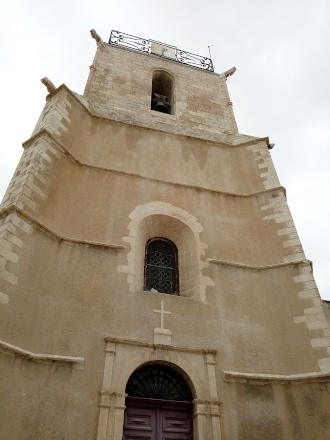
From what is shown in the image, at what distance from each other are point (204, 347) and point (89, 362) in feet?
6.04

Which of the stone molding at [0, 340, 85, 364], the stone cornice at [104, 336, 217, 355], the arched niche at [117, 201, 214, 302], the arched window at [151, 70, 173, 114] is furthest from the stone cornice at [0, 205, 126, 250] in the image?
the arched window at [151, 70, 173, 114]

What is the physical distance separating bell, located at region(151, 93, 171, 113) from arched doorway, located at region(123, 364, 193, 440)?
27.7 ft

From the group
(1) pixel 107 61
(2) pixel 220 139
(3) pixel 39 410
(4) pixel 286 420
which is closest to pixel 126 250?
(3) pixel 39 410

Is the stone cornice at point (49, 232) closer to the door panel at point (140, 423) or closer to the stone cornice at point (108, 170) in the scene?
the stone cornice at point (108, 170)

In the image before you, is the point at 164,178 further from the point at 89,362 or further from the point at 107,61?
the point at 107,61

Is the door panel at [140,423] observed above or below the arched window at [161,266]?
below

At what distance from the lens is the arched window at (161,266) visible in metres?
7.11

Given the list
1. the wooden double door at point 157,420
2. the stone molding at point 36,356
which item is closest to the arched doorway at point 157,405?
the wooden double door at point 157,420

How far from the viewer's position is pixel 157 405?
18.4 feet

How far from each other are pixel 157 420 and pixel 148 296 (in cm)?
190

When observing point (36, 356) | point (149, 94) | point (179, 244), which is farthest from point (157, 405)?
point (149, 94)

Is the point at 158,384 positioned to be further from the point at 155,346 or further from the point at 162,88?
the point at 162,88

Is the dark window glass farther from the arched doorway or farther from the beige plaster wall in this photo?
the beige plaster wall

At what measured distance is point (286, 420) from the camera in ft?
17.9
